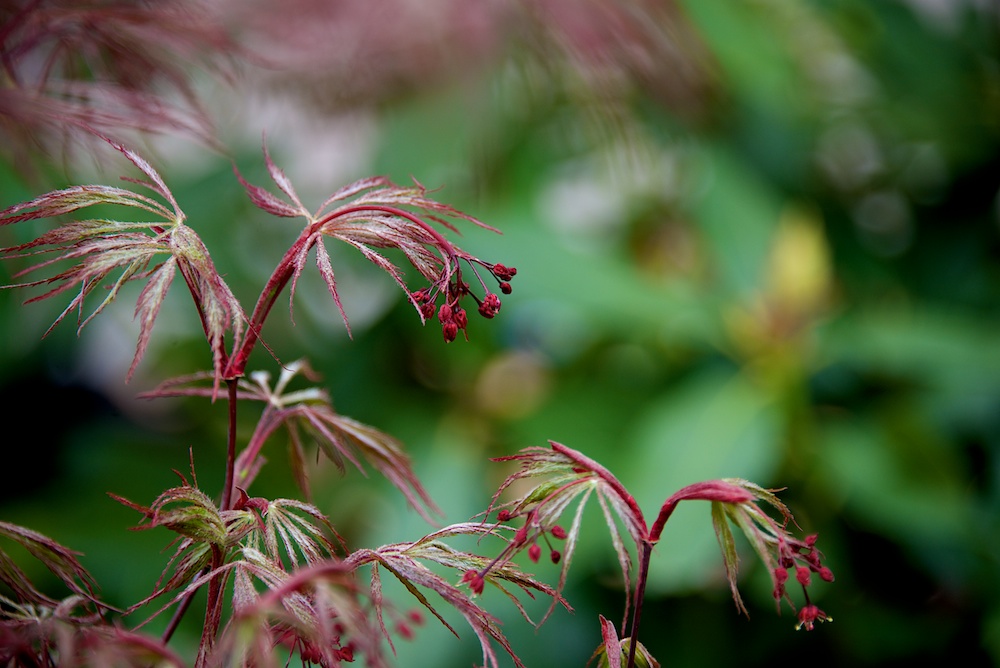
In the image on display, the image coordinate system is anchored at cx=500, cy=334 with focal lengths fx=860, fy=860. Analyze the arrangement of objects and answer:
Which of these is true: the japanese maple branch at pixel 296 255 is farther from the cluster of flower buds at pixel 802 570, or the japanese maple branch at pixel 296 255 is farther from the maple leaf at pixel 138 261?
the cluster of flower buds at pixel 802 570

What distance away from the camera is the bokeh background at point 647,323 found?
1.06 metres

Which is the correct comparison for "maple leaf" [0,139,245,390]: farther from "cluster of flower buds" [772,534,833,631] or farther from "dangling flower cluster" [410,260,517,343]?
"cluster of flower buds" [772,534,833,631]

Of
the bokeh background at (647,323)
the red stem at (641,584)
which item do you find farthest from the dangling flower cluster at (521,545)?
the bokeh background at (647,323)

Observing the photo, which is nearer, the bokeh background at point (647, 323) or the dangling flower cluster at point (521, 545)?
the dangling flower cluster at point (521, 545)

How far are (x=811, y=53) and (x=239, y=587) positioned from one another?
1814mm

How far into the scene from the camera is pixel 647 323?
1.24 meters

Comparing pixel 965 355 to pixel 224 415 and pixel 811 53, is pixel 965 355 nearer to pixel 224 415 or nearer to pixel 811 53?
pixel 811 53

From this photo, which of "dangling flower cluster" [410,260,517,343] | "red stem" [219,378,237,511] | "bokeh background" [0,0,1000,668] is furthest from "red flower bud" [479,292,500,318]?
"bokeh background" [0,0,1000,668]

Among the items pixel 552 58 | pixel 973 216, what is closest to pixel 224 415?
pixel 552 58

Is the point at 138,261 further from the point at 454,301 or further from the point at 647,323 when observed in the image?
the point at 647,323

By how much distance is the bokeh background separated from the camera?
1.06m

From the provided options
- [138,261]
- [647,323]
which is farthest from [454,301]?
[647,323]

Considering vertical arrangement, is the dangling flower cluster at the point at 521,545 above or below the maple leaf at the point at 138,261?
below

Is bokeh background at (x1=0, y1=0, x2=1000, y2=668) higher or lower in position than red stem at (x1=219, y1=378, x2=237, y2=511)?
lower
